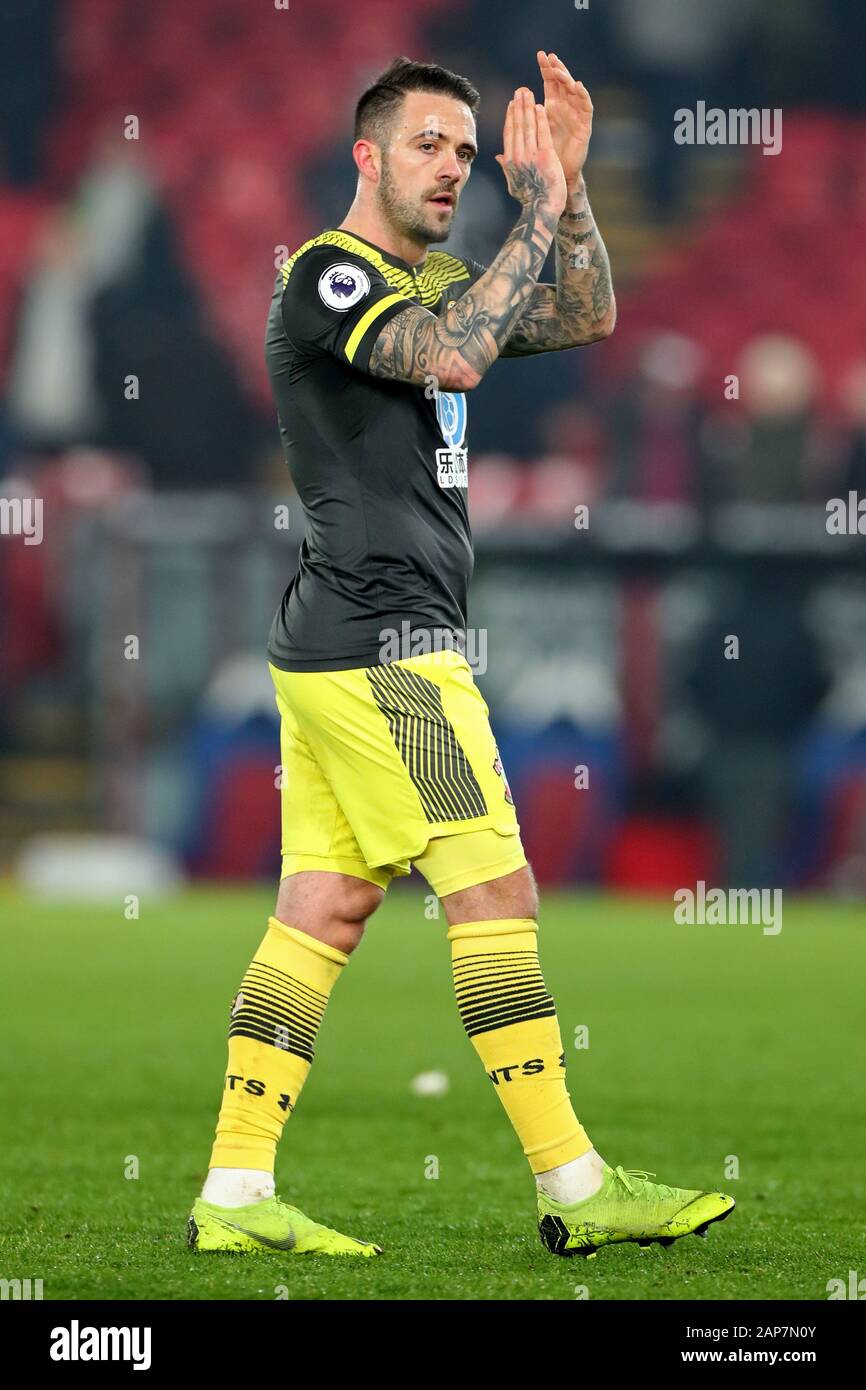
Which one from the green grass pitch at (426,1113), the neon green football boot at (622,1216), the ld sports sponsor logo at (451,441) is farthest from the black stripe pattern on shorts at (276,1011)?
the ld sports sponsor logo at (451,441)

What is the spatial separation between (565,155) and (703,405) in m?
12.0

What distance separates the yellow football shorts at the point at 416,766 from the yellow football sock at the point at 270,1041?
0.18 m

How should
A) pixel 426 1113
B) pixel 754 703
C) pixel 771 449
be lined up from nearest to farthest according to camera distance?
1. pixel 426 1113
2. pixel 754 703
3. pixel 771 449

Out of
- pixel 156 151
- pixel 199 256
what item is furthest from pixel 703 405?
pixel 156 151

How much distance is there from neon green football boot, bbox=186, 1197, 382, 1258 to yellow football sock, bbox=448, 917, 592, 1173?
1.19 feet

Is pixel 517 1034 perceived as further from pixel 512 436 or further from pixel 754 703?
pixel 512 436

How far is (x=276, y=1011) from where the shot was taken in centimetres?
404

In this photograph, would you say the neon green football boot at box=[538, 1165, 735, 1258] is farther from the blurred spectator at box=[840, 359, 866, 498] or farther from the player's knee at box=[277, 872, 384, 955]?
the blurred spectator at box=[840, 359, 866, 498]

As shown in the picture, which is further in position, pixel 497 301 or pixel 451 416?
pixel 451 416

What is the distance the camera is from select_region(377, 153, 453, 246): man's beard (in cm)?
405

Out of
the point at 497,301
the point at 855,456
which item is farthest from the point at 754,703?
the point at 497,301

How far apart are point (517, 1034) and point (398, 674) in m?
0.68

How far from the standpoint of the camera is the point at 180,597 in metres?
14.3

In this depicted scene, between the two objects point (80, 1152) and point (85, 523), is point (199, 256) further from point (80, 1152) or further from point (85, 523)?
point (80, 1152)
